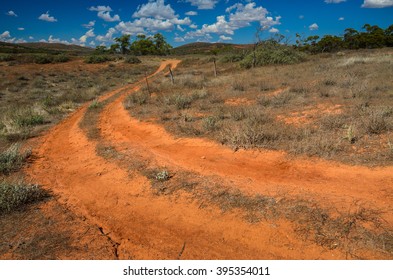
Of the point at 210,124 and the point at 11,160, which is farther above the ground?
the point at 210,124

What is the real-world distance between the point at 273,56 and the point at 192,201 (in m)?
22.5

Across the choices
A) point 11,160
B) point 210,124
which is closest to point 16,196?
point 11,160

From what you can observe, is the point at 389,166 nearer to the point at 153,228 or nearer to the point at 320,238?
the point at 320,238

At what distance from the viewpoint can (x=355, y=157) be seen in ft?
17.1

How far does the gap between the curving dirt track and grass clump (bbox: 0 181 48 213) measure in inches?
19.3

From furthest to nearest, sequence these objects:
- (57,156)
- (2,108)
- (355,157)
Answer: (2,108) < (57,156) < (355,157)

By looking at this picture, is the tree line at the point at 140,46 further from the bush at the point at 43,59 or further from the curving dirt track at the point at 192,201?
the curving dirt track at the point at 192,201

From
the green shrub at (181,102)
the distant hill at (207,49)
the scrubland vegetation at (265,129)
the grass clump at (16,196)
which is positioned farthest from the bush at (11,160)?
the distant hill at (207,49)

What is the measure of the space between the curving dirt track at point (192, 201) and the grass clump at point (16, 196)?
49cm

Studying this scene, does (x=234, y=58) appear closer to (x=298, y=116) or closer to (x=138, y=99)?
(x=138, y=99)

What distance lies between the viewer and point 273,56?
2361 centimetres

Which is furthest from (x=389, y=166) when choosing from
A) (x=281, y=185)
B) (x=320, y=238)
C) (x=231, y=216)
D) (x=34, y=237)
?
(x=34, y=237)

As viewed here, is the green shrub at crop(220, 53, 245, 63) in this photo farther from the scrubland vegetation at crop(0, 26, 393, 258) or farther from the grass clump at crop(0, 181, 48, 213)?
the grass clump at crop(0, 181, 48, 213)
